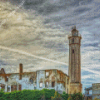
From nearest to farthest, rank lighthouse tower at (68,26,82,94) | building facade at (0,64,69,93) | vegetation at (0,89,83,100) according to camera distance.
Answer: vegetation at (0,89,83,100) → building facade at (0,64,69,93) → lighthouse tower at (68,26,82,94)

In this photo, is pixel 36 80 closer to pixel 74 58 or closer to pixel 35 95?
pixel 35 95

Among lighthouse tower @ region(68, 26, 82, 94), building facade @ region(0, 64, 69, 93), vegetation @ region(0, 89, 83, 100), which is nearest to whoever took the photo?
vegetation @ region(0, 89, 83, 100)

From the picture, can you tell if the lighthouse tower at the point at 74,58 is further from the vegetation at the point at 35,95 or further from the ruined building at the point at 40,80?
the vegetation at the point at 35,95

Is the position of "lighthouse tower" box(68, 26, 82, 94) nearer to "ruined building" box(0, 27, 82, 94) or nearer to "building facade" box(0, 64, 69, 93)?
"ruined building" box(0, 27, 82, 94)

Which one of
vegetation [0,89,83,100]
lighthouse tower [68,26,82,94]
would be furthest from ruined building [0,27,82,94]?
vegetation [0,89,83,100]

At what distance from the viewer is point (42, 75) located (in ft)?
128

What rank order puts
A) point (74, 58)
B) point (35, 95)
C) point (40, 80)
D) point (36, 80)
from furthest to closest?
point (74, 58)
point (36, 80)
point (40, 80)
point (35, 95)

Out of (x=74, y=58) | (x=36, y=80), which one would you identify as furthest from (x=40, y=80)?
(x=74, y=58)

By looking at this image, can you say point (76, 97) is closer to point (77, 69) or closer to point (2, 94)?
point (2, 94)

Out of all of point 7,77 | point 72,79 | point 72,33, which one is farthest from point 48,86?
point 72,33

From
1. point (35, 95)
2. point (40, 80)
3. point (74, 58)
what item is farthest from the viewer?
point (74, 58)

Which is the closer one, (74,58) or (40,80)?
(40,80)

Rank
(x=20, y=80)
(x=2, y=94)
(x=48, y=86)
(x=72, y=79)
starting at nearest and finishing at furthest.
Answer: (x=2, y=94) < (x=48, y=86) < (x=20, y=80) < (x=72, y=79)

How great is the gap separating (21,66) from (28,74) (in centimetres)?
303
